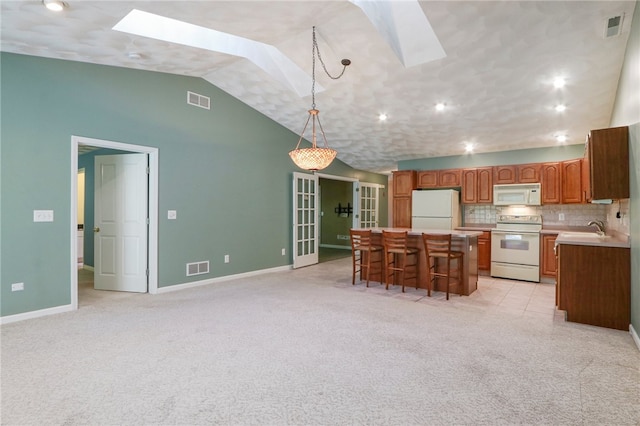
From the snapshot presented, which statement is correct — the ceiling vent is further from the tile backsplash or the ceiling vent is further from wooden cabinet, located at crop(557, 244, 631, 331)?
the tile backsplash

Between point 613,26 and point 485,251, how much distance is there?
394 cm

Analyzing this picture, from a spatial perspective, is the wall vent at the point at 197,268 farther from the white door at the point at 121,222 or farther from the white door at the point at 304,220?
the white door at the point at 304,220

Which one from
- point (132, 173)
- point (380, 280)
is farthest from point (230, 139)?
point (380, 280)

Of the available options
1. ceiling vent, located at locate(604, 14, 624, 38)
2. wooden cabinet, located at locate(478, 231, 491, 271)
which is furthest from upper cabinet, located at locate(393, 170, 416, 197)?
ceiling vent, located at locate(604, 14, 624, 38)

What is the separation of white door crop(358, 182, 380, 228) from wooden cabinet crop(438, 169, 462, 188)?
2.32 metres

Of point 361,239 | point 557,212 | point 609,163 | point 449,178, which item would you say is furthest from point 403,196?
point 609,163

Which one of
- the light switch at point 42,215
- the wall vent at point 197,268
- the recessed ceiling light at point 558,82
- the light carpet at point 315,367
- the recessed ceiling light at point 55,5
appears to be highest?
the recessed ceiling light at point 55,5

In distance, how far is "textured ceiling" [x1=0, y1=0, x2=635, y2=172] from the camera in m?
3.15

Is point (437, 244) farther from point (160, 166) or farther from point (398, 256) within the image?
point (160, 166)

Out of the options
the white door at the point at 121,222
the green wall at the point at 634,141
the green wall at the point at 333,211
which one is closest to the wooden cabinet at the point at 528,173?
the green wall at the point at 634,141

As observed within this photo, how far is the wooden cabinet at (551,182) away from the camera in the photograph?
18.8 ft

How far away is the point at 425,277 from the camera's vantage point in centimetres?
503

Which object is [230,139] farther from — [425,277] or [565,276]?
[565,276]

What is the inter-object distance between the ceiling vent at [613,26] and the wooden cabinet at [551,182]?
9.74 feet
